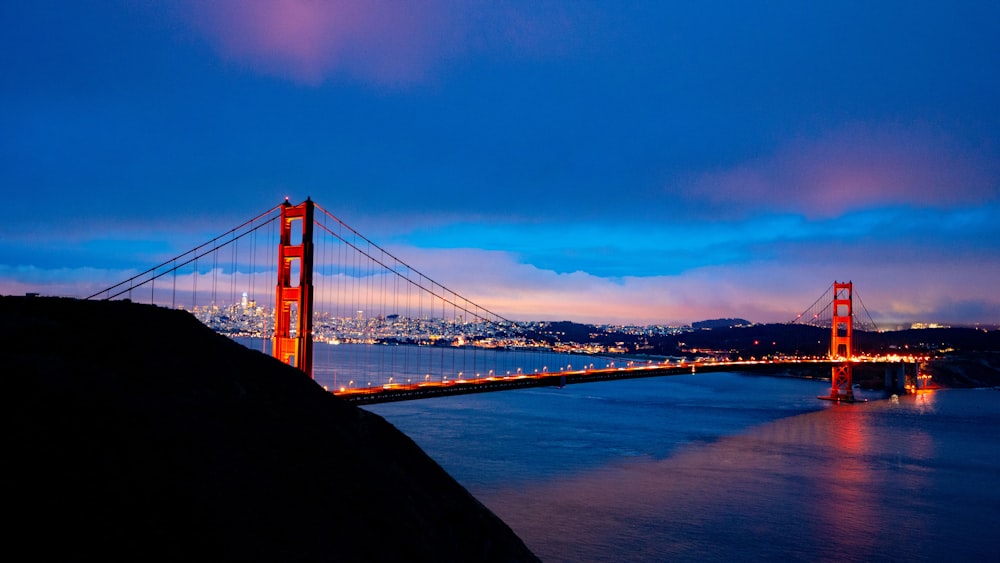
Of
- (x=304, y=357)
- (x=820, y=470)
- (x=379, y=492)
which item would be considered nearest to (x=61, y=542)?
(x=379, y=492)

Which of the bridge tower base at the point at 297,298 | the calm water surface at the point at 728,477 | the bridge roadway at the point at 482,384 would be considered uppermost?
the bridge tower base at the point at 297,298

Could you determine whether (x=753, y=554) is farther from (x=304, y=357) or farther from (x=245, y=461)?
(x=304, y=357)

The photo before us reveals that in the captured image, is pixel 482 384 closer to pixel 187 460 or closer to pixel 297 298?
pixel 297 298

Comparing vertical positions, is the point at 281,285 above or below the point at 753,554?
above

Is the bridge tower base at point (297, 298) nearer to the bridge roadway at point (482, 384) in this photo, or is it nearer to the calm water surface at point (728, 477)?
the bridge roadway at point (482, 384)

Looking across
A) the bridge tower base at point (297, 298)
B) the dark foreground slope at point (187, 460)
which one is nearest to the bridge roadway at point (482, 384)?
the bridge tower base at point (297, 298)

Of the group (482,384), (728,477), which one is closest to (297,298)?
(482,384)
